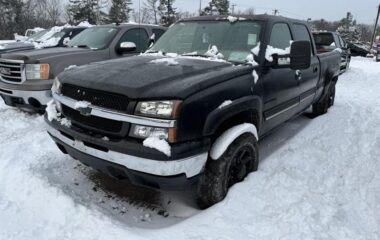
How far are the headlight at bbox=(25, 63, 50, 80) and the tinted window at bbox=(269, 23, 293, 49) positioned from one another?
12.8 ft

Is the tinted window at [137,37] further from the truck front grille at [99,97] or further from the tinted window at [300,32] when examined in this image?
the truck front grille at [99,97]

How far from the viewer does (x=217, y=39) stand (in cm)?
419

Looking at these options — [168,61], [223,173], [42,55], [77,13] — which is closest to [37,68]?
[42,55]

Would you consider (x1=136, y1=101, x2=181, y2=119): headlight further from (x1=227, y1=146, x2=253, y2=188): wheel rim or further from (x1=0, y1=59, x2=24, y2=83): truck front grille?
(x1=0, y1=59, x2=24, y2=83): truck front grille

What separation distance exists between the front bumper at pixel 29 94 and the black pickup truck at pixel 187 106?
2472 millimetres

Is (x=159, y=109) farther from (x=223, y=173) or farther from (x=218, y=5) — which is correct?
(x=218, y=5)

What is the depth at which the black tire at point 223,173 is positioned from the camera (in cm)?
319

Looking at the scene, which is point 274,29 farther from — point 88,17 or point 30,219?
point 88,17

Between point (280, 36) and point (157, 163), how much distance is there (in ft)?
8.67

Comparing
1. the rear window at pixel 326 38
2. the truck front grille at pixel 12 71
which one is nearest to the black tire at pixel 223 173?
the truck front grille at pixel 12 71

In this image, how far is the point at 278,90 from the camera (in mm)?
4211

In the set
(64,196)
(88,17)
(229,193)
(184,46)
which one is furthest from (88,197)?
(88,17)

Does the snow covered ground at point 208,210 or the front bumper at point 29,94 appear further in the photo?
the front bumper at point 29,94

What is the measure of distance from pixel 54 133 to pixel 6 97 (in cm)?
353
